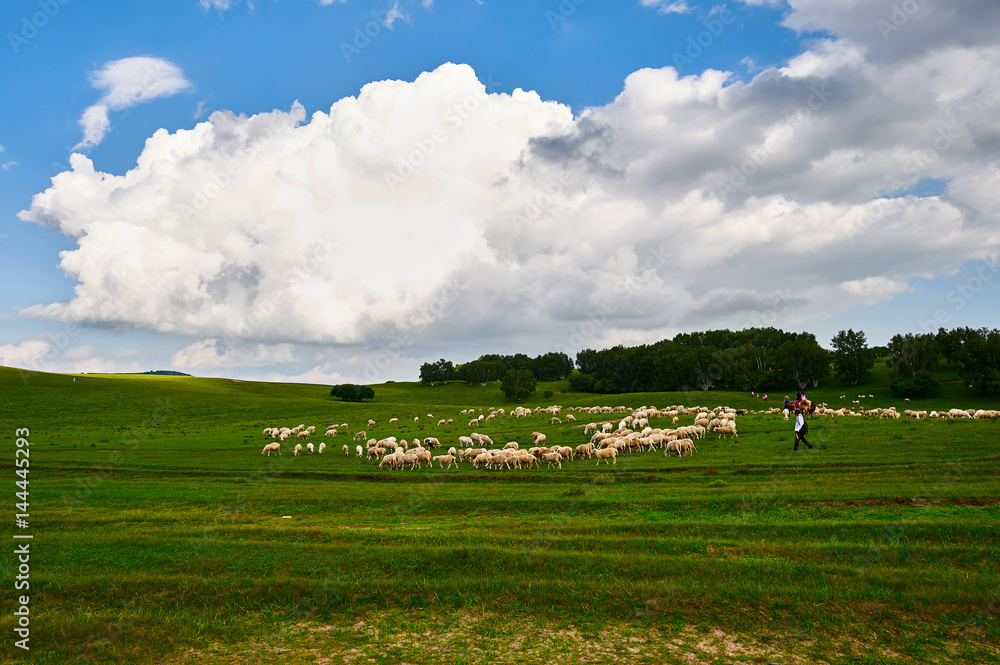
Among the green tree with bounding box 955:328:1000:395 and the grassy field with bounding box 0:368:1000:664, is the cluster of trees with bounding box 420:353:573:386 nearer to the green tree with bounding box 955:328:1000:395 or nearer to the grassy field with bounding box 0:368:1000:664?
the green tree with bounding box 955:328:1000:395

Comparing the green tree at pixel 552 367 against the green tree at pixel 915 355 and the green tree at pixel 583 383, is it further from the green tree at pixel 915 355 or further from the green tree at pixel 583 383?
the green tree at pixel 915 355

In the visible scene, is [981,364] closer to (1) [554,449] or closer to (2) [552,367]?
(1) [554,449]

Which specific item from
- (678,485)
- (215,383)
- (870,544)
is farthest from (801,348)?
(215,383)

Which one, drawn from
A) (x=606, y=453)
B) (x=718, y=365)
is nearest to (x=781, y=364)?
(x=718, y=365)

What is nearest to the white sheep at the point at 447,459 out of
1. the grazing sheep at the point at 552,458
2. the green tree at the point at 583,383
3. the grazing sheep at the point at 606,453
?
the grazing sheep at the point at 552,458

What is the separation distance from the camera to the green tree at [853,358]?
317ft

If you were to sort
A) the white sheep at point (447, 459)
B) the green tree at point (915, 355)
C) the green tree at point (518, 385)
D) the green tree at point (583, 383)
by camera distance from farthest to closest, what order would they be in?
1. the green tree at point (583, 383)
2. the green tree at point (518, 385)
3. the green tree at point (915, 355)
4. the white sheep at point (447, 459)

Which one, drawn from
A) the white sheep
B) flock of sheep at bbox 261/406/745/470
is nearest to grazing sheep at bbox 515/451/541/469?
flock of sheep at bbox 261/406/745/470

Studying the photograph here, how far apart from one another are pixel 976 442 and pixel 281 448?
44.8 meters

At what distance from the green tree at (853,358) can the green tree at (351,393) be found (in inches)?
3723

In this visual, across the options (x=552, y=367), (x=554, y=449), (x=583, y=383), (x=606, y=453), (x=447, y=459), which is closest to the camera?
(x=606, y=453)

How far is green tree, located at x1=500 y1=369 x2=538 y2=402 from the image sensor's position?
4451 inches

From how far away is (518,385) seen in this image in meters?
114

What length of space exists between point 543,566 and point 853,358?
345 feet
